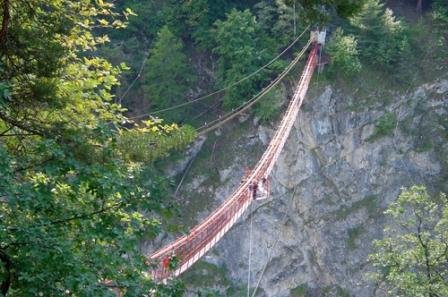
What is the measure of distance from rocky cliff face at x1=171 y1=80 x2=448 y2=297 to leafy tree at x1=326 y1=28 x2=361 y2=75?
2.43 feet

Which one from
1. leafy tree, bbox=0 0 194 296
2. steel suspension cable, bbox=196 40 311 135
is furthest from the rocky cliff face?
leafy tree, bbox=0 0 194 296

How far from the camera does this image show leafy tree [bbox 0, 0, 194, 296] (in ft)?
13.3

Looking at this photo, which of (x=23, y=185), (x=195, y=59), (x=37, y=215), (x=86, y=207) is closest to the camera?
(x=23, y=185)

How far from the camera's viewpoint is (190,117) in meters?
18.7

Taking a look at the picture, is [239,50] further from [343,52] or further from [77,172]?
[77,172]

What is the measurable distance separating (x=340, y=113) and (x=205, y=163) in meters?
3.93

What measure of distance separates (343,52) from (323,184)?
3543 millimetres

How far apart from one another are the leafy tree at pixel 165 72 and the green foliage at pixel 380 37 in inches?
193

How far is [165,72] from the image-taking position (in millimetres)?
17922

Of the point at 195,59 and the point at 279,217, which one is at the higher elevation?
the point at 195,59

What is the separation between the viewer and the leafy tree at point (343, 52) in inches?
708

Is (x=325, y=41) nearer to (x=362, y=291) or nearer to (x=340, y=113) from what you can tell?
(x=340, y=113)

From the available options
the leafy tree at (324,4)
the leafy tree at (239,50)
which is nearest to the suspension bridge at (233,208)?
the leafy tree at (239,50)

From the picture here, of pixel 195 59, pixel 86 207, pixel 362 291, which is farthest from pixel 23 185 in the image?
pixel 195 59
